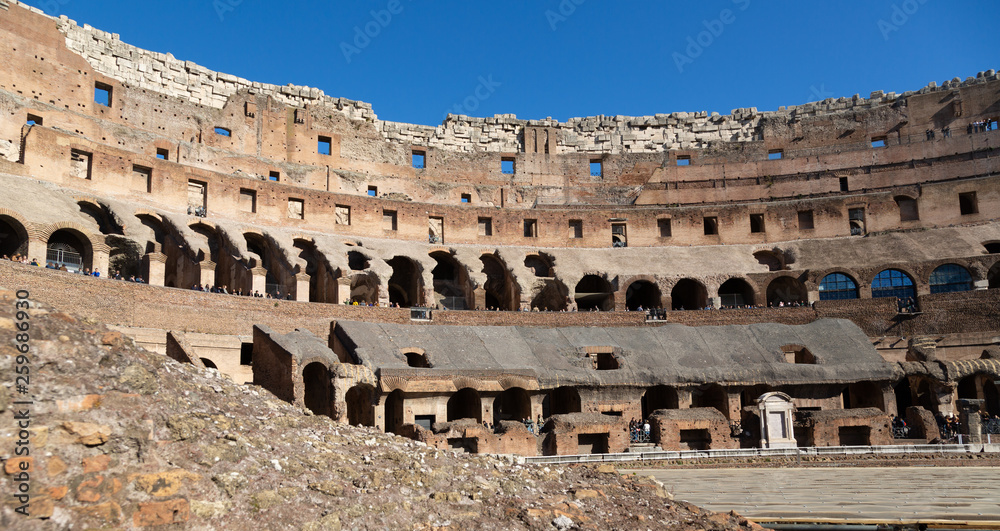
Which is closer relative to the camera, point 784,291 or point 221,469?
point 221,469

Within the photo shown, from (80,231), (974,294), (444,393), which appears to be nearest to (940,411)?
(974,294)

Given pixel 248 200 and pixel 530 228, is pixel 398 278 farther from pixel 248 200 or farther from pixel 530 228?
pixel 248 200

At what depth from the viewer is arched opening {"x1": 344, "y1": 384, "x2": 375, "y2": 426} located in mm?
26458

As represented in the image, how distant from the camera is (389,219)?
1740 inches

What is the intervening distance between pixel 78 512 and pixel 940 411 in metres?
31.4

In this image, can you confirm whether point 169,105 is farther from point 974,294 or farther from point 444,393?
point 974,294

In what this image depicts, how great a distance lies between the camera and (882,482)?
20703mm

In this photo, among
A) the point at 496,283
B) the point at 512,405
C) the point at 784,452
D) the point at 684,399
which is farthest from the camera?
the point at 496,283

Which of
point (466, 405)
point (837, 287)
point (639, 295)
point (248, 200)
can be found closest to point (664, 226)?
point (639, 295)

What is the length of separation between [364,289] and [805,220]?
88.2ft

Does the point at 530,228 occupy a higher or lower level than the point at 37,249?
higher

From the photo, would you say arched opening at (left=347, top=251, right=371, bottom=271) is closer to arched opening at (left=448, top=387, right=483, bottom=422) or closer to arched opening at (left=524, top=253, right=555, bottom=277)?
arched opening at (left=524, top=253, right=555, bottom=277)

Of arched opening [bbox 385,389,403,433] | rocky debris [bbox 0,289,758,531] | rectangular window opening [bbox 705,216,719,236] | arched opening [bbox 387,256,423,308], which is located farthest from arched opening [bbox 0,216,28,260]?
rectangular window opening [bbox 705,216,719,236]

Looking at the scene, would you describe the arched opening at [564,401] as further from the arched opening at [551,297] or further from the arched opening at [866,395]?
the arched opening at [866,395]
